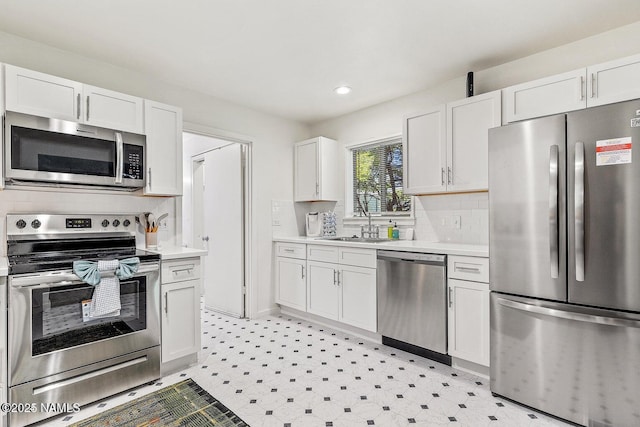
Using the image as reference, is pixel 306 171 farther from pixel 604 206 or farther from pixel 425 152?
pixel 604 206

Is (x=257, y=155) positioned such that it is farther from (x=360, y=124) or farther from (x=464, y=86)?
(x=464, y=86)

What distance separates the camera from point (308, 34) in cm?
232

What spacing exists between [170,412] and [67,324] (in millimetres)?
833

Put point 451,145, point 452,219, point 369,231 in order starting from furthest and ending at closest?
1. point 369,231
2. point 452,219
3. point 451,145

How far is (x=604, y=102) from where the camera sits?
2094mm

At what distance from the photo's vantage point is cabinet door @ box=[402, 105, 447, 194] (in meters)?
2.89

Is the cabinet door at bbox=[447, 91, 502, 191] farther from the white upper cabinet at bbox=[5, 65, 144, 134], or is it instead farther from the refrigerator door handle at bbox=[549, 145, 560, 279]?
the white upper cabinet at bbox=[5, 65, 144, 134]

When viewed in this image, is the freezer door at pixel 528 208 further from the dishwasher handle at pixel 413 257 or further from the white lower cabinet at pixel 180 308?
the white lower cabinet at pixel 180 308

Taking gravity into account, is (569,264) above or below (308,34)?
below

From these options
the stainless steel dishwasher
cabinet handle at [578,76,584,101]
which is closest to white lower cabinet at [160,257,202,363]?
the stainless steel dishwasher

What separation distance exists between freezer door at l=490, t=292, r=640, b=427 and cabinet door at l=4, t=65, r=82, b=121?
10.4 feet

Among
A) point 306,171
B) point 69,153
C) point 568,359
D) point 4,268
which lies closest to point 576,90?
point 568,359

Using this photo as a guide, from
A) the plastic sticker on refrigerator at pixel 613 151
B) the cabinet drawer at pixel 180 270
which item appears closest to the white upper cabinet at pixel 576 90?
the plastic sticker on refrigerator at pixel 613 151

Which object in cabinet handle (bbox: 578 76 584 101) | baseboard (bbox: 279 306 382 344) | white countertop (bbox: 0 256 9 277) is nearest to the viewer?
white countertop (bbox: 0 256 9 277)
